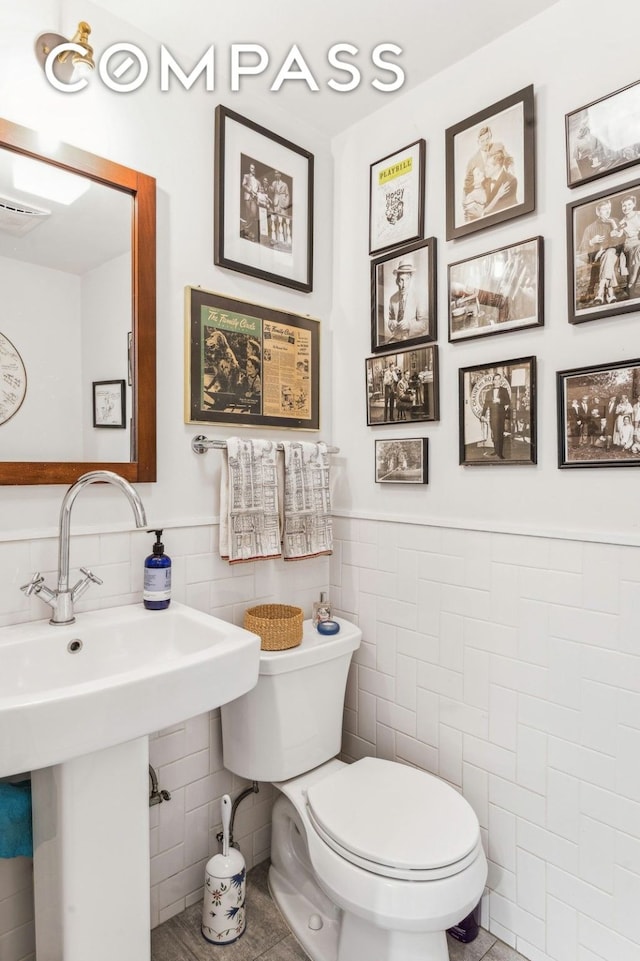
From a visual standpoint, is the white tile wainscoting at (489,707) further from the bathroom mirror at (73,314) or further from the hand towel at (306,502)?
the bathroom mirror at (73,314)

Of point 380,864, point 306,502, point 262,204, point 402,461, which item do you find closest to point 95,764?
point 380,864

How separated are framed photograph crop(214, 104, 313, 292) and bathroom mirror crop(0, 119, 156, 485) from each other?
27cm

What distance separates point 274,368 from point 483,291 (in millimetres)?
687

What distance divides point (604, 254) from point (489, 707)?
47.7 inches

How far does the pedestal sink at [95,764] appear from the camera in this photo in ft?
3.12

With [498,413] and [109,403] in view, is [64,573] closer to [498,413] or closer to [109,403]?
[109,403]

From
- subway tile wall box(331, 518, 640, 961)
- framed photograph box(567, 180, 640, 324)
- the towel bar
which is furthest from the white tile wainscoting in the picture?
framed photograph box(567, 180, 640, 324)

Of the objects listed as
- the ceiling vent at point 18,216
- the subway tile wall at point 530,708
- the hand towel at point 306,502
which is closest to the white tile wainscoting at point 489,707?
the subway tile wall at point 530,708

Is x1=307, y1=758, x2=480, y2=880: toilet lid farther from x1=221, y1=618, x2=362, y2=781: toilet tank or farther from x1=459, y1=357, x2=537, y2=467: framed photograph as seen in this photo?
→ x1=459, y1=357, x2=537, y2=467: framed photograph

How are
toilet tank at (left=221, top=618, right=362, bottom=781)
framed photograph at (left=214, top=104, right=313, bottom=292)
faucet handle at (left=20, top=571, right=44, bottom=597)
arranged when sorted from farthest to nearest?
1. framed photograph at (left=214, top=104, right=313, bottom=292)
2. toilet tank at (left=221, top=618, right=362, bottom=781)
3. faucet handle at (left=20, top=571, right=44, bottom=597)

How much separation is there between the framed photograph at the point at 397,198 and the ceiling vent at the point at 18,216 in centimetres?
102

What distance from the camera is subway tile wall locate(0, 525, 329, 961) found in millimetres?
1310

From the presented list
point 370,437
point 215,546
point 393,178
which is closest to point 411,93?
point 393,178

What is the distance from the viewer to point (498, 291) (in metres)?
1.52
